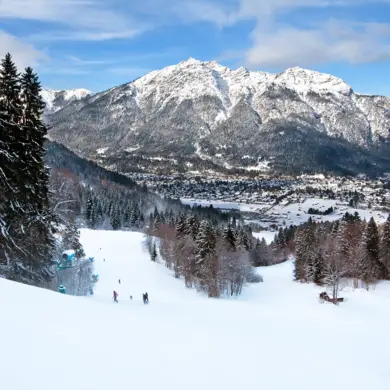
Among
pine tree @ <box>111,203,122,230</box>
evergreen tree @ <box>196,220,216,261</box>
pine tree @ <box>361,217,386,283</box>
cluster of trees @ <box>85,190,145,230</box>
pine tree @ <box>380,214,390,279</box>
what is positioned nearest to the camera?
pine tree @ <box>361,217,386,283</box>

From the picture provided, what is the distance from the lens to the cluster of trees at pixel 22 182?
60.8 ft

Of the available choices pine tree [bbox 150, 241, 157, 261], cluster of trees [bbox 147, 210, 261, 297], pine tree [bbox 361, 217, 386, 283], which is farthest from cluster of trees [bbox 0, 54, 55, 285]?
pine tree [bbox 150, 241, 157, 261]

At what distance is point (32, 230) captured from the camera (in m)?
19.2

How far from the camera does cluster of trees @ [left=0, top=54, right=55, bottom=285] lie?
18531 millimetres

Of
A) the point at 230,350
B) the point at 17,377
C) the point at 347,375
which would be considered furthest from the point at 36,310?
the point at 347,375

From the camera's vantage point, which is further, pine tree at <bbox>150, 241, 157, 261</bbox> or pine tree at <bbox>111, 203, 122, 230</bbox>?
pine tree at <bbox>111, 203, 122, 230</bbox>

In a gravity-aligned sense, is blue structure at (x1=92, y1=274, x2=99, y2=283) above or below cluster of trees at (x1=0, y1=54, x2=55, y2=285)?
below

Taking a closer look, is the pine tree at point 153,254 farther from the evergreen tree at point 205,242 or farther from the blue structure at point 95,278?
the blue structure at point 95,278

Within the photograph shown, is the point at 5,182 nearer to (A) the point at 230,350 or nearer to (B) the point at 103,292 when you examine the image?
(A) the point at 230,350

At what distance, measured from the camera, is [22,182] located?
746 inches

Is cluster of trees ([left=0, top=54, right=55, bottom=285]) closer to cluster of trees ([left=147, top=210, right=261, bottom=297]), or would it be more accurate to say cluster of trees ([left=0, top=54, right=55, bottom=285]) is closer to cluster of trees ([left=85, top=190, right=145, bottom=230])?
cluster of trees ([left=147, top=210, right=261, bottom=297])

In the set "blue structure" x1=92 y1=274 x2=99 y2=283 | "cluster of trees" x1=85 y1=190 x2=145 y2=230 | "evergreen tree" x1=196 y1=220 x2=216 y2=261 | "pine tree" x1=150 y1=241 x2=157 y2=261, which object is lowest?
"blue structure" x1=92 y1=274 x2=99 y2=283

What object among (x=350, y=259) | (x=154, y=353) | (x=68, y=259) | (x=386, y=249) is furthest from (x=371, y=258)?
(x=154, y=353)

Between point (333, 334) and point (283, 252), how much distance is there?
74.2 m
